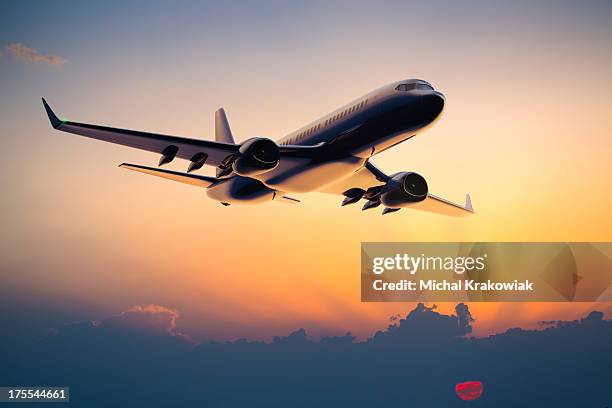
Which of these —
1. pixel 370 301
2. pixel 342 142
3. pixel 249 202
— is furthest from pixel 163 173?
pixel 370 301

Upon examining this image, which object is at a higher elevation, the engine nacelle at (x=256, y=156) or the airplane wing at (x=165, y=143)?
the airplane wing at (x=165, y=143)

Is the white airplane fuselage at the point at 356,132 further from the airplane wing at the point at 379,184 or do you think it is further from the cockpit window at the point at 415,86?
the airplane wing at the point at 379,184

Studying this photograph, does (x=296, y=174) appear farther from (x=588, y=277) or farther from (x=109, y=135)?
(x=588, y=277)

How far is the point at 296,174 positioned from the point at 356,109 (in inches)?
67.5

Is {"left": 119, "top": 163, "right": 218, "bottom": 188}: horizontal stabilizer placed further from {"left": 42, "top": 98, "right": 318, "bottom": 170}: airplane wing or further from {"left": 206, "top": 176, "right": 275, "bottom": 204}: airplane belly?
{"left": 42, "top": 98, "right": 318, "bottom": 170}: airplane wing

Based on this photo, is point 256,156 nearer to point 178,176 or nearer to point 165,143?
point 165,143

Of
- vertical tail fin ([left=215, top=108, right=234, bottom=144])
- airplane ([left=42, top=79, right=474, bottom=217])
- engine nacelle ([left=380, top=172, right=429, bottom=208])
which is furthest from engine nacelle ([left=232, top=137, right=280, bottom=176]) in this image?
vertical tail fin ([left=215, top=108, right=234, bottom=144])

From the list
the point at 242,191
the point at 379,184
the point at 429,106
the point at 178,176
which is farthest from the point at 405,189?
the point at 178,176

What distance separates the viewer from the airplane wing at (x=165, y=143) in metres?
11.2

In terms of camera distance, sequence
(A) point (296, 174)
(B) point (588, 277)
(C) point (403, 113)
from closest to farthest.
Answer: (C) point (403, 113) → (A) point (296, 174) → (B) point (588, 277)

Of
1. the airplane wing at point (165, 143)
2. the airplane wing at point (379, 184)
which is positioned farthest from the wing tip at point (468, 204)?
the airplane wing at point (165, 143)

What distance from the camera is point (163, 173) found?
13.8m

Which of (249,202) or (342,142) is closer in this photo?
(342,142)

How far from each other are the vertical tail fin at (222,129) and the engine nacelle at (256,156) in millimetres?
5156
